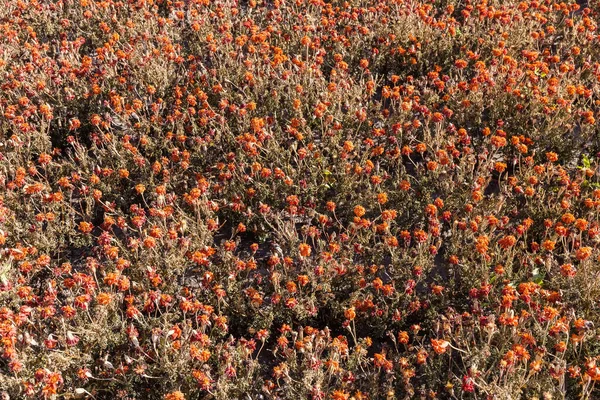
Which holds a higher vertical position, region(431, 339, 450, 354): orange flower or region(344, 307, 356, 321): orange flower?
region(431, 339, 450, 354): orange flower

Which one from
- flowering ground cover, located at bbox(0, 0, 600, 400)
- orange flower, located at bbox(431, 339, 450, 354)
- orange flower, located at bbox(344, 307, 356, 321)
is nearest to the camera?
orange flower, located at bbox(431, 339, 450, 354)

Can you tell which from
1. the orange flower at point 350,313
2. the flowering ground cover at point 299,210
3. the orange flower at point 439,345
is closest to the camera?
the orange flower at point 439,345

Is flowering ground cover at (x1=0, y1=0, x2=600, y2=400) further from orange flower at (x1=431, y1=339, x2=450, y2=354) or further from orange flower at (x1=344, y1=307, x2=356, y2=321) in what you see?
orange flower at (x1=344, y1=307, x2=356, y2=321)

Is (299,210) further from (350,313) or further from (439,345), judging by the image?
(439,345)

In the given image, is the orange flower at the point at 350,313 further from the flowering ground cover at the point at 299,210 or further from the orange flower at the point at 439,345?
the orange flower at the point at 439,345

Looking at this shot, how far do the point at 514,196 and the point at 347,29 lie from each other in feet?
8.69

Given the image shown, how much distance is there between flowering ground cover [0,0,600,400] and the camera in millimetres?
3361

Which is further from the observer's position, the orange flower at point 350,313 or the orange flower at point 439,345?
the orange flower at point 350,313

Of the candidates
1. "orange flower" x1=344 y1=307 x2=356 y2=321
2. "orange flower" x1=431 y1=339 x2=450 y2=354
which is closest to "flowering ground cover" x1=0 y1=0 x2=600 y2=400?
"orange flower" x1=431 y1=339 x2=450 y2=354

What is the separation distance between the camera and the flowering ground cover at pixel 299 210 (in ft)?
11.0

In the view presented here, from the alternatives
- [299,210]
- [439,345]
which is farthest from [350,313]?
[299,210]

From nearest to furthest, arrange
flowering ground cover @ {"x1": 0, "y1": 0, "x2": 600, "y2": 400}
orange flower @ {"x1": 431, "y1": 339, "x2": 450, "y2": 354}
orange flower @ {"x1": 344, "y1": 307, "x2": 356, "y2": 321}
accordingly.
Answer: orange flower @ {"x1": 431, "y1": 339, "x2": 450, "y2": 354}, flowering ground cover @ {"x1": 0, "y1": 0, "x2": 600, "y2": 400}, orange flower @ {"x1": 344, "y1": 307, "x2": 356, "y2": 321}

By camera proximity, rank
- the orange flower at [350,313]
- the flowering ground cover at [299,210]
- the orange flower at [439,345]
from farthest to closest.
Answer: the orange flower at [350,313] → the flowering ground cover at [299,210] → the orange flower at [439,345]

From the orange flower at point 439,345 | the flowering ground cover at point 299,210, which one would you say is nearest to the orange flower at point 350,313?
the flowering ground cover at point 299,210
